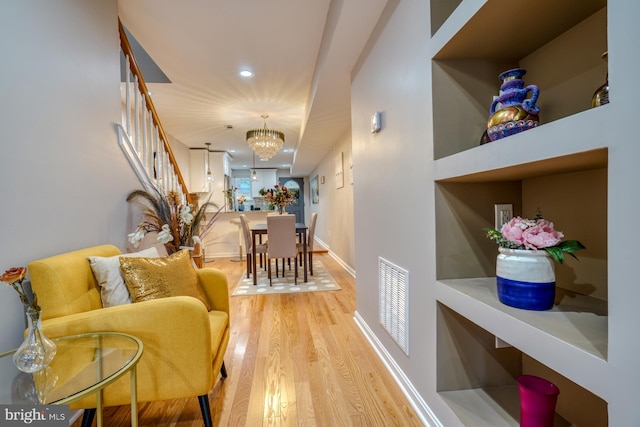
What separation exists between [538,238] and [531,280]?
0.14 m

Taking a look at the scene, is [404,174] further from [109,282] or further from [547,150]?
[109,282]

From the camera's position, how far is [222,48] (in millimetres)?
2742

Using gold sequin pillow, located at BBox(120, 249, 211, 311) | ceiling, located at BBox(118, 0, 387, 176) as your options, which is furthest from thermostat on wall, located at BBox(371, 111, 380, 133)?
gold sequin pillow, located at BBox(120, 249, 211, 311)

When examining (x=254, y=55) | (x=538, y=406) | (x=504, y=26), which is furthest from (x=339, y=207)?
(x=538, y=406)

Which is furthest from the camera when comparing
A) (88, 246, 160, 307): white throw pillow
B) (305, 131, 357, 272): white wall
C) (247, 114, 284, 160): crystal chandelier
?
(247, 114, 284, 160): crystal chandelier

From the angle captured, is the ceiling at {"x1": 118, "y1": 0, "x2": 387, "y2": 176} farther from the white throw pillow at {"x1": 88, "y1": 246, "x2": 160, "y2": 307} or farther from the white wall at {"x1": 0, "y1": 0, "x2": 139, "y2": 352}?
the white throw pillow at {"x1": 88, "y1": 246, "x2": 160, "y2": 307}

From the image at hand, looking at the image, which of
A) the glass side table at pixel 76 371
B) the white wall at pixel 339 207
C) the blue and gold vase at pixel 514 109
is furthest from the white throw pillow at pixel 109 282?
the white wall at pixel 339 207

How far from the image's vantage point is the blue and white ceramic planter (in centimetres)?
88

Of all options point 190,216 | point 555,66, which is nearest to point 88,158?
point 190,216

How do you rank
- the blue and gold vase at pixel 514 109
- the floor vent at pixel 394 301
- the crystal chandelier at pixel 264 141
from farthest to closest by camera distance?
the crystal chandelier at pixel 264 141 < the floor vent at pixel 394 301 < the blue and gold vase at pixel 514 109

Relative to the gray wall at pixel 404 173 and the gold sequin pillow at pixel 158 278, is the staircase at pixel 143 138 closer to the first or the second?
the gold sequin pillow at pixel 158 278

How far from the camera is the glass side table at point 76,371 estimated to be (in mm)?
880

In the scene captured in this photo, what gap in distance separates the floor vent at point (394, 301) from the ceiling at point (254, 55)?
167 cm

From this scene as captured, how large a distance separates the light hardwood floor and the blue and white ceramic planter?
0.93m
